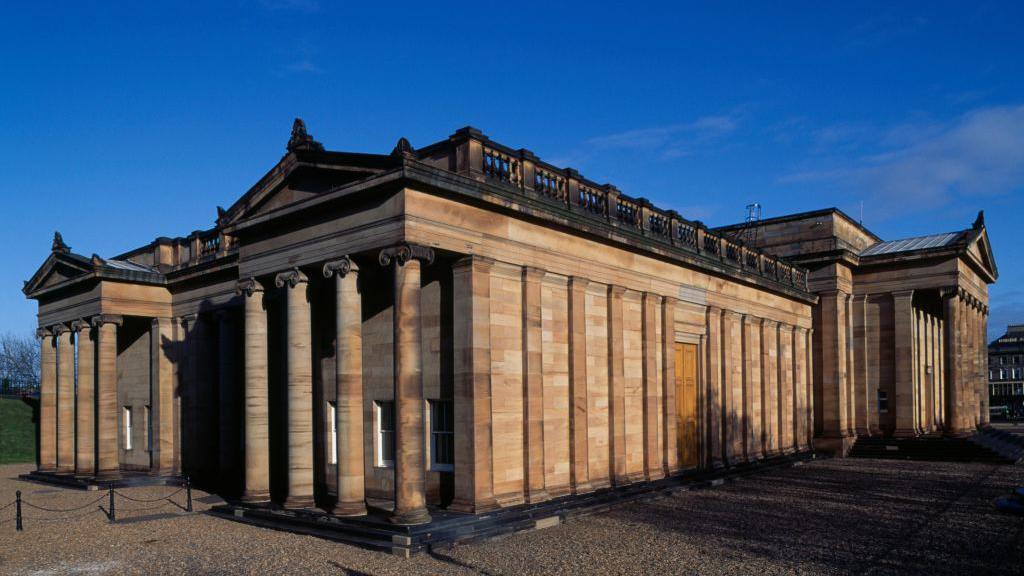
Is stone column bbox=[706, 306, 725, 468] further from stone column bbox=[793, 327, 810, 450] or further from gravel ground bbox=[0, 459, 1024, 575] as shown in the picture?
stone column bbox=[793, 327, 810, 450]

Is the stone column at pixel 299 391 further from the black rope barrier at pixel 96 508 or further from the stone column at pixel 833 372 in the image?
the stone column at pixel 833 372

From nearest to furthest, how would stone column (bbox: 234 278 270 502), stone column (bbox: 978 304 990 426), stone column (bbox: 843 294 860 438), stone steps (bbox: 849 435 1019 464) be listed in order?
stone column (bbox: 234 278 270 502) → stone steps (bbox: 849 435 1019 464) → stone column (bbox: 843 294 860 438) → stone column (bbox: 978 304 990 426)

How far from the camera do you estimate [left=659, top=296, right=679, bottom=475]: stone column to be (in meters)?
25.2

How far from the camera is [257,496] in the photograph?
67.1 feet

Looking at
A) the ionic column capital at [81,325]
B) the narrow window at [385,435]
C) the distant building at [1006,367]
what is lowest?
the distant building at [1006,367]

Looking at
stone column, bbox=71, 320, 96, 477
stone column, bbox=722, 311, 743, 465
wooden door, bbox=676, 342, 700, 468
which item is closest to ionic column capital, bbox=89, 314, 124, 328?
stone column, bbox=71, 320, 96, 477

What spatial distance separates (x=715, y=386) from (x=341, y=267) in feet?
52.7

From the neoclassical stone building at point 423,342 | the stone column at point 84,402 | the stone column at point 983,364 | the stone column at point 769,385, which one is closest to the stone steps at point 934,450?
the neoclassical stone building at point 423,342

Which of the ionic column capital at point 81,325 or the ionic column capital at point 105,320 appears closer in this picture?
the ionic column capital at point 105,320

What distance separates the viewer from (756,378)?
105ft

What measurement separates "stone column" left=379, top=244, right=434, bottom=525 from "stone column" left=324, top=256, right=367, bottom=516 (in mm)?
1818

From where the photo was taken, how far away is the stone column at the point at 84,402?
29422mm

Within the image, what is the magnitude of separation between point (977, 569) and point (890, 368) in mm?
25980

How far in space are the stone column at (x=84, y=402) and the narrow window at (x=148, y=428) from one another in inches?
81.1
